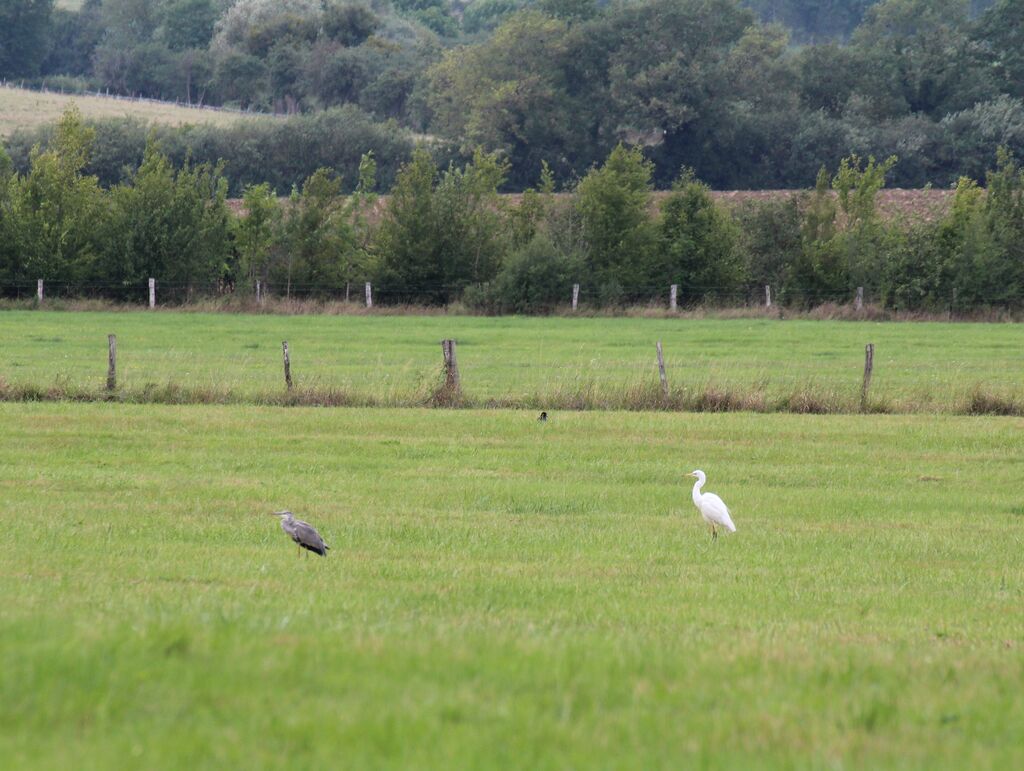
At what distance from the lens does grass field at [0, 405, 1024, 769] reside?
20.7 feet

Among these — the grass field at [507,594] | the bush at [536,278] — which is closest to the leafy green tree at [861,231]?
the bush at [536,278]

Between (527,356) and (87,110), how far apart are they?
313 feet

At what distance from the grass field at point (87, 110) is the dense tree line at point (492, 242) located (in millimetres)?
51363

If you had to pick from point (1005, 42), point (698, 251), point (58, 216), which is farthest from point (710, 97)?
point (58, 216)

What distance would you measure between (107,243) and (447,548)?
181 ft

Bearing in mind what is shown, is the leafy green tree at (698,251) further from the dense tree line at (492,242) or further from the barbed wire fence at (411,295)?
the barbed wire fence at (411,295)

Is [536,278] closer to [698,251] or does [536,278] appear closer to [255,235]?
[698,251]

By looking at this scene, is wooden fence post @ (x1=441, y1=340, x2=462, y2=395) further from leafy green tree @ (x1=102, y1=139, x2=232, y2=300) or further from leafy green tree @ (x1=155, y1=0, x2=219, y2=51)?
leafy green tree @ (x1=155, y1=0, x2=219, y2=51)

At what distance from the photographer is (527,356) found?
42750 millimetres

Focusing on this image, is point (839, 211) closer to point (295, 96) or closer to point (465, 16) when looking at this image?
point (295, 96)

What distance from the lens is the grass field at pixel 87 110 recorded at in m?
119

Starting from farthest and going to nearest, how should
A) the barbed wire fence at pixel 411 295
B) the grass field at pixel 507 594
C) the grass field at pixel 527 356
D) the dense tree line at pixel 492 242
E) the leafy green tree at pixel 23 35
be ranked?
the leafy green tree at pixel 23 35
the barbed wire fence at pixel 411 295
the dense tree line at pixel 492 242
the grass field at pixel 527 356
the grass field at pixel 507 594

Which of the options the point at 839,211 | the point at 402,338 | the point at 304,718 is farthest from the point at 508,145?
the point at 304,718

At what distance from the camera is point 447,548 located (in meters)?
14.6
